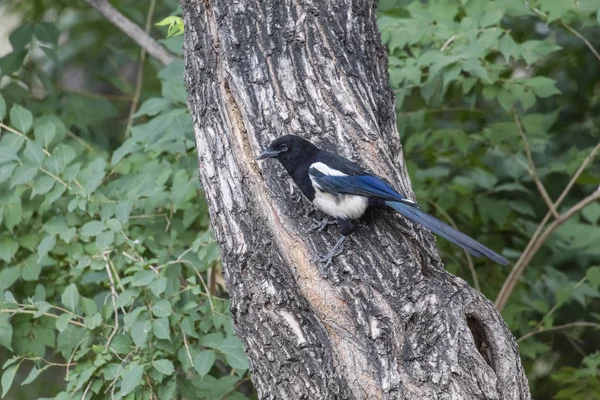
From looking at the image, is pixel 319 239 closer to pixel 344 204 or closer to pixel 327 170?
pixel 344 204

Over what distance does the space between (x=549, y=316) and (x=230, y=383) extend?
1817 millimetres

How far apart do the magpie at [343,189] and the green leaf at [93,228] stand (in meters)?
0.89

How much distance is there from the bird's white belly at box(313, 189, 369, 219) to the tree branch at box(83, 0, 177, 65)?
226 centimetres

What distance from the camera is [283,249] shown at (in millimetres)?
2604

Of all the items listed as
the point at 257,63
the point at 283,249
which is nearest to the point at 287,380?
the point at 283,249

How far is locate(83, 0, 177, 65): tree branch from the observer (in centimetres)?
471

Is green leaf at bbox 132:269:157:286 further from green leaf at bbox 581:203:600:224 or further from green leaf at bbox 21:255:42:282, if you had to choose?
green leaf at bbox 581:203:600:224

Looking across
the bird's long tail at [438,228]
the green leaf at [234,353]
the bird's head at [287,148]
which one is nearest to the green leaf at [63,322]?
the green leaf at [234,353]

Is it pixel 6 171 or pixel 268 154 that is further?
pixel 6 171

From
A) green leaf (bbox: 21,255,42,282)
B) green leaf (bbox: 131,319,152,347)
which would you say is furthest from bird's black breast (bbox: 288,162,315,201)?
green leaf (bbox: 21,255,42,282)

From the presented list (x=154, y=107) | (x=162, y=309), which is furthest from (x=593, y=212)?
(x=162, y=309)

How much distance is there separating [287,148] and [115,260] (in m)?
1.14

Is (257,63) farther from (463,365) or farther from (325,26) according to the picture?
(463,365)

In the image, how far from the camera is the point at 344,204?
2.74 m
